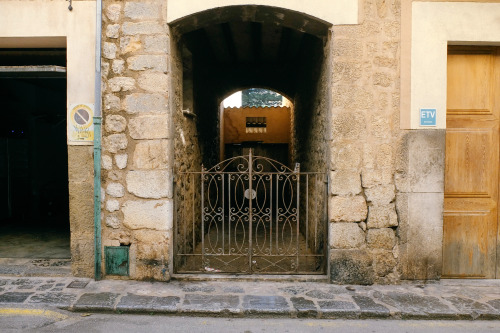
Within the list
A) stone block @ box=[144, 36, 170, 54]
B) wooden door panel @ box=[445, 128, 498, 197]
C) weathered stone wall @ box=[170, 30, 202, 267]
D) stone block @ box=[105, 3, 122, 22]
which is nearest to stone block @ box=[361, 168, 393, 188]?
wooden door panel @ box=[445, 128, 498, 197]

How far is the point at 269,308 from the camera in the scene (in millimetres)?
3516

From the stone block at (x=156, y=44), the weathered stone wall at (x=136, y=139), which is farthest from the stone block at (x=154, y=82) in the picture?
the stone block at (x=156, y=44)

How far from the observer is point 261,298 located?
375cm

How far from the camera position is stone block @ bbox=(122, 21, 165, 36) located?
13.8ft

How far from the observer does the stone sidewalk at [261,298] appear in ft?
11.4

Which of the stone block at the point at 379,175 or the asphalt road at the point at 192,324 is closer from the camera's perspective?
the asphalt road at the point at 192,324

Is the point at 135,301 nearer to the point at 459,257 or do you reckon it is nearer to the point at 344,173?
the point at 344,173

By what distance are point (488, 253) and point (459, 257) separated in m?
0.36

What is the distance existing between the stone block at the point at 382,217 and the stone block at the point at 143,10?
3.41 m

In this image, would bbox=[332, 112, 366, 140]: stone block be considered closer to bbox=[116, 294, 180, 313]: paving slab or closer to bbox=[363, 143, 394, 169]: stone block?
bbox=[363, 143, 394, 169]: stone block

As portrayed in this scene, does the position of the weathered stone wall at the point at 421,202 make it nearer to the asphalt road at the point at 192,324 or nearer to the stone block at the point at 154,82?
the asphalt road at the point at 192,324

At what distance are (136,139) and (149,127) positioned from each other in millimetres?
212

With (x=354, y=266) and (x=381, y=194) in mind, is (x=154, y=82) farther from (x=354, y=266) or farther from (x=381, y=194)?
(x=354, y=266)

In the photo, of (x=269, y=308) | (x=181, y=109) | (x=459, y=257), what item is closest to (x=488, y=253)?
(x=459, y=257)
